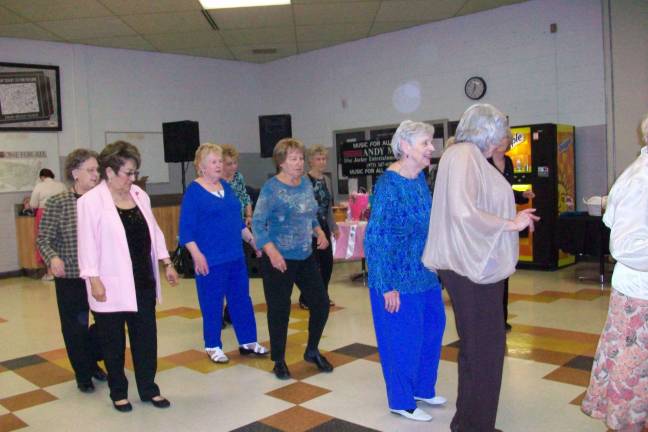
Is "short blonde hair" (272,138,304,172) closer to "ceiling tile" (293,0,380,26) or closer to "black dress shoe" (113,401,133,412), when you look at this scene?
"black dress shoe" (113,401,133,412)

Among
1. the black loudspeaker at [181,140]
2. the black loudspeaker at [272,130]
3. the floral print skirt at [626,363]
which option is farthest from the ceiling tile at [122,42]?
the floral print skirt at [626,363]

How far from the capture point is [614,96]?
715cm

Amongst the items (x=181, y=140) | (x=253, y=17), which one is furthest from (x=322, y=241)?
(x=181, y=140)

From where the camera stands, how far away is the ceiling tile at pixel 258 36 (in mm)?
8680

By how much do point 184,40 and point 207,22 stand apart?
1.11 metres

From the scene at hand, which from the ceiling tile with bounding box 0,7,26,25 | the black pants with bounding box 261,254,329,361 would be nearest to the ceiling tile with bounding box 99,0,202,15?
the ceiling tile with bounding box 0,7,26,25

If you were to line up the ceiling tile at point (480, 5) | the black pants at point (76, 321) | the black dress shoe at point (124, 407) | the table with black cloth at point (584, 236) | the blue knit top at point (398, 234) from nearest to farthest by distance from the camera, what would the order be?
the blue knit top at point (398, 234), the black dress shoe at point (124, 407), the black pants at point (76, 321), the table with black cloth at point (584, 236), the ceiling tile at point (480, 5)

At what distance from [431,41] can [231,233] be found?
19.1 feet

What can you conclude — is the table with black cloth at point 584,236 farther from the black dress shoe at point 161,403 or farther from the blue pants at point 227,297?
the black dress shoe at point 161,403

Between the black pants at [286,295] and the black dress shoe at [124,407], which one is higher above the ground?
the black pants at [286,295]

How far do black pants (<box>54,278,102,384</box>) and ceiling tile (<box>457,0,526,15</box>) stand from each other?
5995 millimetres

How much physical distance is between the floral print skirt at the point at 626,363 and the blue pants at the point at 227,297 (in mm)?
2360

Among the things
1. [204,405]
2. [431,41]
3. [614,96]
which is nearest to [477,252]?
[204,405]

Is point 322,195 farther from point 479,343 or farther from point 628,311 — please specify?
point 628,311
